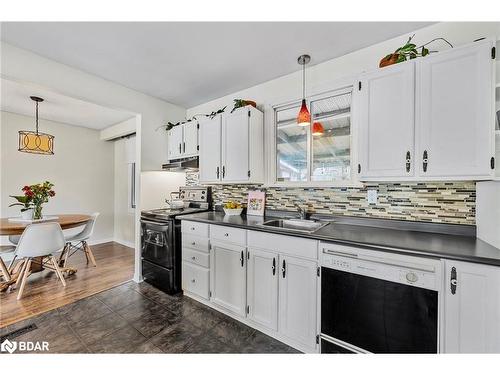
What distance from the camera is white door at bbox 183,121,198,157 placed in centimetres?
306

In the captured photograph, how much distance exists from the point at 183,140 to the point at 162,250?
1549 millimetres

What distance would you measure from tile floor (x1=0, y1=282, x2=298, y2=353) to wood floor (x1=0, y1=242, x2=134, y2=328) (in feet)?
0.66

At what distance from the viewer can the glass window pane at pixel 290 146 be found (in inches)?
98.1

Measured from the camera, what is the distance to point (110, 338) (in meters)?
1.86

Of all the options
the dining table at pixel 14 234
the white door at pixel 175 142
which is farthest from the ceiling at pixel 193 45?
the dining table at pixel 14 234

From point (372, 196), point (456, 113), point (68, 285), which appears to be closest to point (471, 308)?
point (372, 196)

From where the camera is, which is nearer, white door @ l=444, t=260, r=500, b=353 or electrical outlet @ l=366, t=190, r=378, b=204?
white door @ l=444, t=260, r=500, b=353

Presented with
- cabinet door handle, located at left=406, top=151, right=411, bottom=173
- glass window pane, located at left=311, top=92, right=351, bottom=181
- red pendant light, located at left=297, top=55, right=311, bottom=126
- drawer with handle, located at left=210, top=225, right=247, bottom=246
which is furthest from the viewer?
glass window pane, located at left=311, top=92, right=351, bottom=181

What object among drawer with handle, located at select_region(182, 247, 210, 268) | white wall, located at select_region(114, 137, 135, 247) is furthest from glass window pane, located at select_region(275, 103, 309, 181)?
white wall, located at select_region(114, 137, 135, 247)

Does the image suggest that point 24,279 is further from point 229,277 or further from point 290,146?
point 290,146

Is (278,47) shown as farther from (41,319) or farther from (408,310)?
(41,319)

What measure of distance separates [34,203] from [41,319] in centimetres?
179

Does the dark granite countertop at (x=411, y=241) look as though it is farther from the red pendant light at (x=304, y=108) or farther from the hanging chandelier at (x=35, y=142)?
the hanging chandelier at (x=35, y=142)

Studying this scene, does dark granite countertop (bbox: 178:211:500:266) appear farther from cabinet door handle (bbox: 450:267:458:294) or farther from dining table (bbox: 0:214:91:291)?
dining table (bbox: 0:214:91:291)
